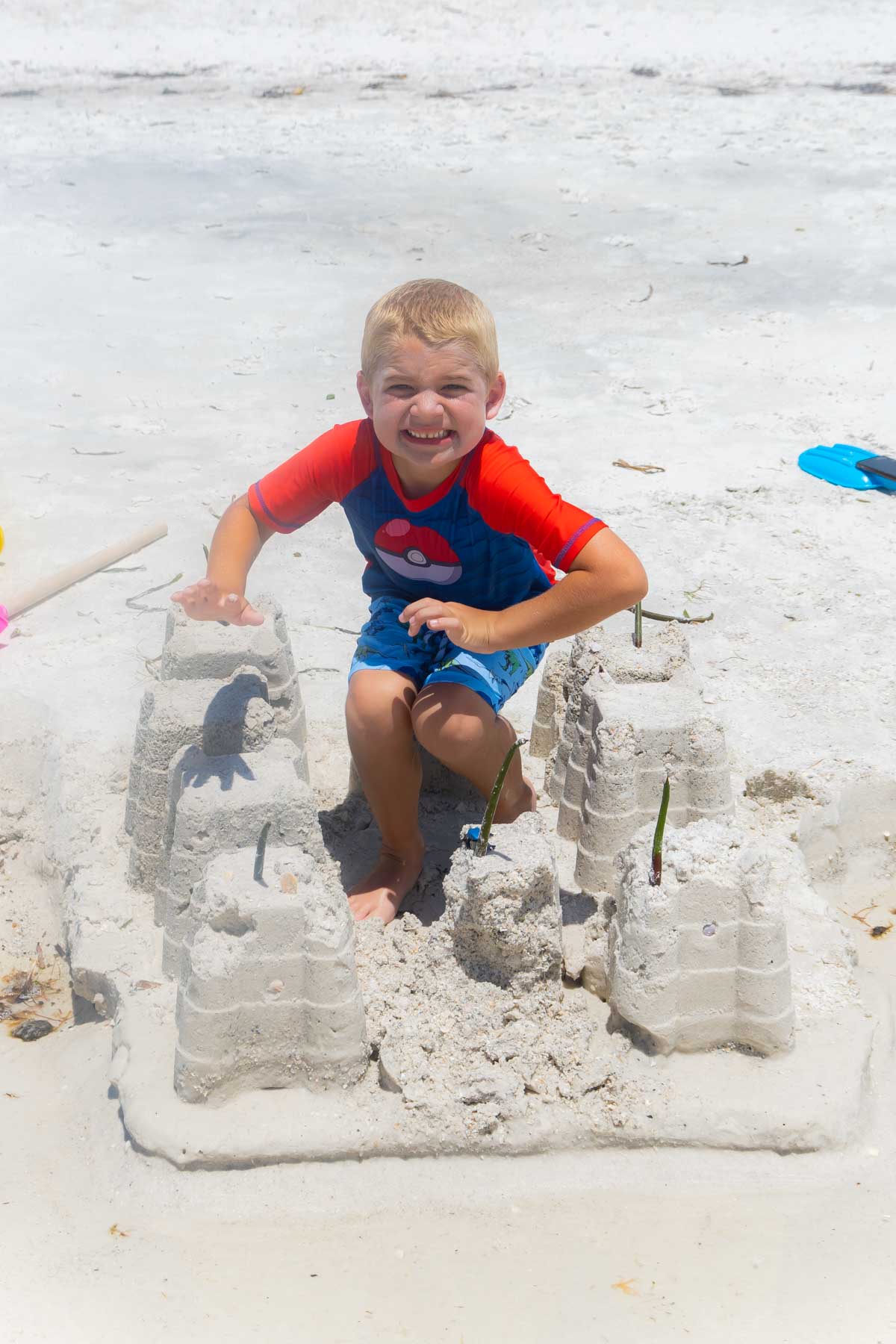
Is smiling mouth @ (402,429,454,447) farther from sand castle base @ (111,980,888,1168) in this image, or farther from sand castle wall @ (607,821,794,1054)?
sand castle base @ (111,980,888,1168)

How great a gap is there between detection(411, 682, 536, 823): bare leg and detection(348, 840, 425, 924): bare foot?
0.75 ft

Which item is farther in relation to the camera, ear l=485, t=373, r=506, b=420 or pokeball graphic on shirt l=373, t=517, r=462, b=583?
pokeball graphic on shirt l=373, t=517, r=462, b=583

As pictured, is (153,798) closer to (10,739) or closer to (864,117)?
(10,739)

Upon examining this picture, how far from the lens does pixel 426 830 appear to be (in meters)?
3.22

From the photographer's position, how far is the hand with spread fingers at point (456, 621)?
248 cm

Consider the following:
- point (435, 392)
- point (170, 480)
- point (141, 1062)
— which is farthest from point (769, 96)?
point (141, 1062)

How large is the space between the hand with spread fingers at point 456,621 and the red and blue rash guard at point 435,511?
22cm

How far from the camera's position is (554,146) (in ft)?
27.9

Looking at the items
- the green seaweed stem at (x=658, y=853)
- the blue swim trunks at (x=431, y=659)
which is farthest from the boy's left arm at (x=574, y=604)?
the green seaweed stem at (x=658, y=853)

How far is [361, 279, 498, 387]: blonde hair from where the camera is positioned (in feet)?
8.63

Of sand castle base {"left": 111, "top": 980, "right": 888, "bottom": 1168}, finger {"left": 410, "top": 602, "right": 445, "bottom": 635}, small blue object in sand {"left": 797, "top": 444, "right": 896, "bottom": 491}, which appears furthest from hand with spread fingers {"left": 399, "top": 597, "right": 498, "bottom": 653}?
small blue object in sand {"left": 797, "top": 444, "right": 896, "bottom": 491}

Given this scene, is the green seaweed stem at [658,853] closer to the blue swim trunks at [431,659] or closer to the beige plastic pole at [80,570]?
the blue swim trunks at [431,659]

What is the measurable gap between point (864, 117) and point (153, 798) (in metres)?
8.03

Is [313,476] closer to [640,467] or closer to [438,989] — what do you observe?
[438,989]
